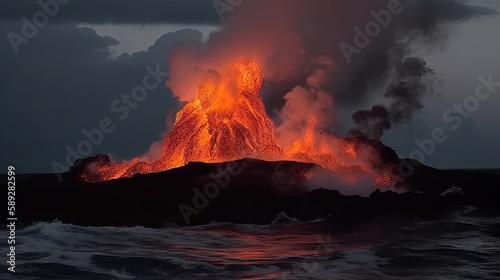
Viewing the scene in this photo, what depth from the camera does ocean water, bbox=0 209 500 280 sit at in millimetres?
37188

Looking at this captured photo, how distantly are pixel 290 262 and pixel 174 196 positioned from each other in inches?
960

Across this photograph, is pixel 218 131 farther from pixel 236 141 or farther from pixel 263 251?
pixel 263 251

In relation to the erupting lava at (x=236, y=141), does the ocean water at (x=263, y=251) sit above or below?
below

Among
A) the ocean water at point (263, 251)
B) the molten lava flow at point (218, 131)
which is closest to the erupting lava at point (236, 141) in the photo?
the molten lava flow at point (218, 131)

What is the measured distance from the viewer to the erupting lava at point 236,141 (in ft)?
240

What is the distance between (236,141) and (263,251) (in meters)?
28.3

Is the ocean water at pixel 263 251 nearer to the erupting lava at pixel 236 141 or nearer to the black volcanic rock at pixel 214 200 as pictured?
the black volcanic rock at pixel 214 200

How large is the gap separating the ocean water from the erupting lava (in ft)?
43.1

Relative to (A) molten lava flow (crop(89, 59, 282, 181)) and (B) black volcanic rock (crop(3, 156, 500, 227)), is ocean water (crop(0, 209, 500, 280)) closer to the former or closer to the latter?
(B) black volcanic rock (crop(3, 156, 500, 227))

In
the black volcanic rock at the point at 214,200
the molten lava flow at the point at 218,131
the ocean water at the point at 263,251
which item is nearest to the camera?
the ocean water at the point at 263,251

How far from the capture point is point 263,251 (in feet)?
149

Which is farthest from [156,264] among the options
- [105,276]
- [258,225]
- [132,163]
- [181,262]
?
[132,163]

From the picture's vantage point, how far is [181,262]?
4041 cm

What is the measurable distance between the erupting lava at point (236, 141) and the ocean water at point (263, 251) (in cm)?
1313
